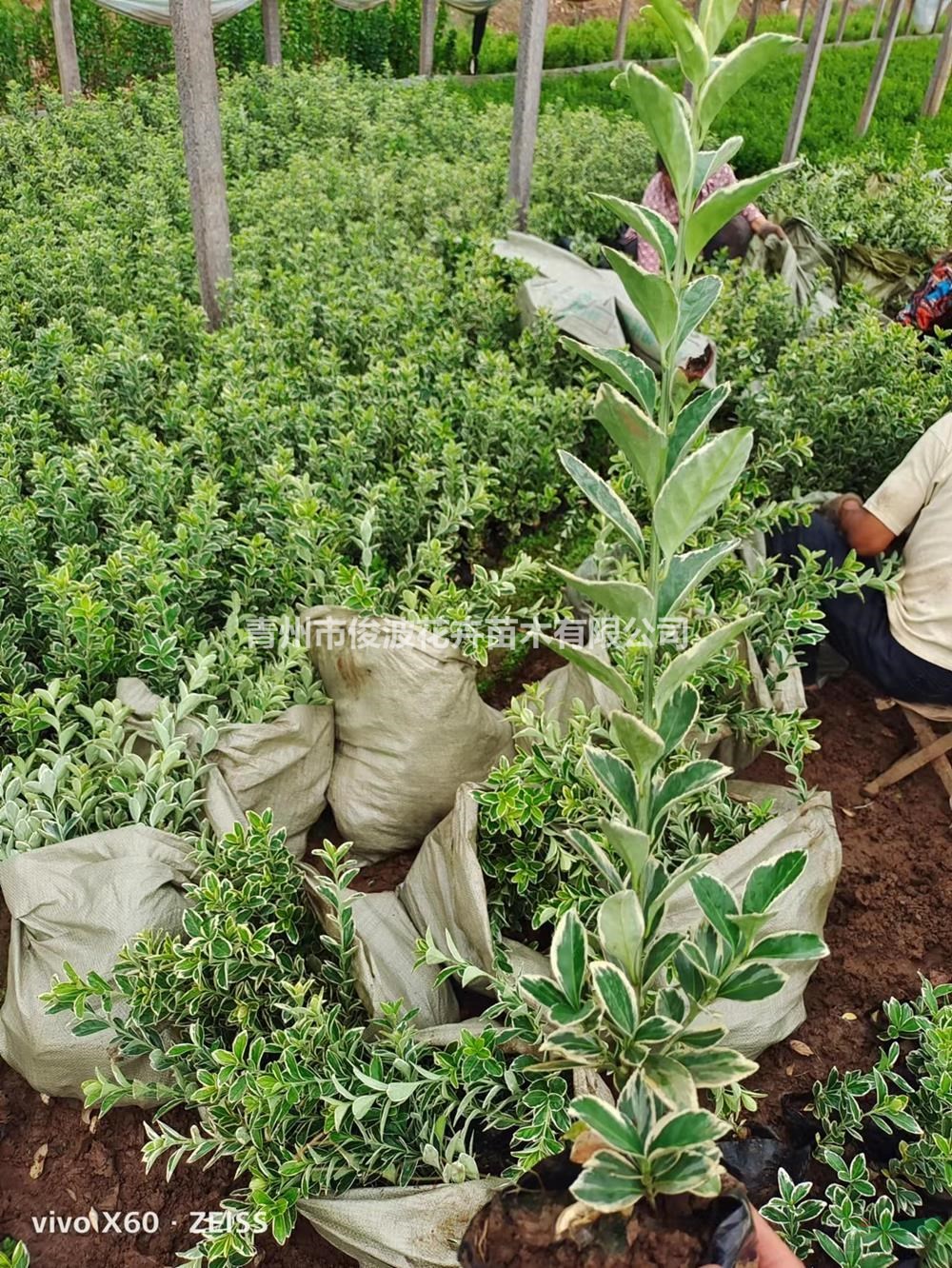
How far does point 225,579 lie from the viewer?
2.84 meters

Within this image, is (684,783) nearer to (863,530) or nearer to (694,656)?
(694,656)

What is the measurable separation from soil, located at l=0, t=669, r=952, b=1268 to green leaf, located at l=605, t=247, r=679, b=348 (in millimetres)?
1813

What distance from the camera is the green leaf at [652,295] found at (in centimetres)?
91

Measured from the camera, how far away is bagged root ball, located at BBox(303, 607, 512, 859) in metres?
2.38

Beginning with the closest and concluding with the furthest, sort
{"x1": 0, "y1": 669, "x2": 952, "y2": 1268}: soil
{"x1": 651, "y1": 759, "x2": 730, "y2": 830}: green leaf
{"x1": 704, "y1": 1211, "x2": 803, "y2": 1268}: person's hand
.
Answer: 1. {"x1": 651, "y1": 759, "x2": 730, "y2": 830}: green leaf
2. {"x1": 704, "y1": 1211, "x2": 803, "y2": 1268}: person's hand
3. {"x1": 0, "y1": 669, "x2": 952, "y2": 1268}: soil

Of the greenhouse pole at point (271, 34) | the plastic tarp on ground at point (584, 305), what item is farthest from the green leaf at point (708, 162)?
the greenhouse pole at point (271, 34)

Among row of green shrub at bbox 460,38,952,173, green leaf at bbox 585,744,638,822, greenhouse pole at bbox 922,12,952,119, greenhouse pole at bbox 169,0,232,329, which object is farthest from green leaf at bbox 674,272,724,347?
greenhouse pole at bbox 922,12,952,119

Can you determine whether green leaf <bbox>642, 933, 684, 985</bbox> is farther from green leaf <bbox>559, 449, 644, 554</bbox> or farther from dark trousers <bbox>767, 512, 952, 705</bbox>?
dark trousers <bbox>767, 512, 952, 705</bbox>

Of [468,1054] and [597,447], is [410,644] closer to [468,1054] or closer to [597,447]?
[468,1054]

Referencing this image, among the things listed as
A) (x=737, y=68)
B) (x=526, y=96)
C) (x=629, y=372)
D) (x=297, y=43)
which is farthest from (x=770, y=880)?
(x=297, y=43)

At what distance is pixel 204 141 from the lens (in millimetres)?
3711

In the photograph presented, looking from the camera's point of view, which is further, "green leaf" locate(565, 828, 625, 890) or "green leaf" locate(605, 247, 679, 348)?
"green leaf" locate(565, 828, 625, 890)

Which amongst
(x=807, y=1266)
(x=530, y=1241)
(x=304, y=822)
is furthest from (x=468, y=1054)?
(x=304, y=822)

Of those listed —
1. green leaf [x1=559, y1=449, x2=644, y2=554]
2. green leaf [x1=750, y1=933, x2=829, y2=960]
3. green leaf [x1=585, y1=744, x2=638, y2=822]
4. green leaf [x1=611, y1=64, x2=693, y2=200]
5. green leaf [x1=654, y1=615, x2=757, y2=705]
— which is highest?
green leaf [x1=611, y1=64, x2=693, y2=200]
